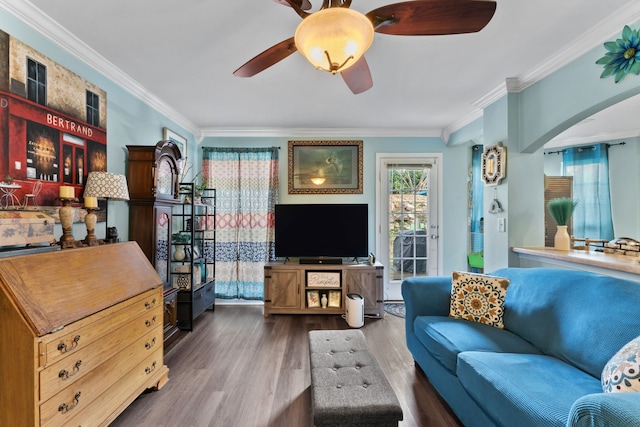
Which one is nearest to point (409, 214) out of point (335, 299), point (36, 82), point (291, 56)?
point (335, 299)

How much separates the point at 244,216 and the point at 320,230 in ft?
3.93

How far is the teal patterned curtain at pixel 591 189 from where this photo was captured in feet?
14.6

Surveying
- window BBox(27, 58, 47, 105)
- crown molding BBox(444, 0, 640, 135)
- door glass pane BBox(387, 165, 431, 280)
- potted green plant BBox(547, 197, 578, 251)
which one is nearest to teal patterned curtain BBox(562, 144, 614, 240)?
door glass pane BBox(387, 165, 431, 280)

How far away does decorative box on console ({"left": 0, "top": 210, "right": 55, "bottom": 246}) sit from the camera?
4.59 ft

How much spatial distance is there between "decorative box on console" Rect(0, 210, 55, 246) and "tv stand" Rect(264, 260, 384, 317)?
234cm

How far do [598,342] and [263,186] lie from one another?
3751 millimetres

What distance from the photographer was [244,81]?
2.73 meters

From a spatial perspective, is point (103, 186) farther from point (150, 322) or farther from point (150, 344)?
point (150, 344)

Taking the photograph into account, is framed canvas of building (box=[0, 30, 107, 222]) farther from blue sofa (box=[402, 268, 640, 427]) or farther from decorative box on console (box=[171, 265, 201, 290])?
blue sofa (box=[402, 268, 640, 427])

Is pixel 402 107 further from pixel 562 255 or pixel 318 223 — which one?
pixel 562 255

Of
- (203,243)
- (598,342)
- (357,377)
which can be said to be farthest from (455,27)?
(203,243)

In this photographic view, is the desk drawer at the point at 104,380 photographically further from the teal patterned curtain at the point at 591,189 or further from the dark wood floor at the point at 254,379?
the teal patterned curtain at the point at 591,189

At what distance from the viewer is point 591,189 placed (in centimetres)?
454

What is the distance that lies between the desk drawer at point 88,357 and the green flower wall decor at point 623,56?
366cm
